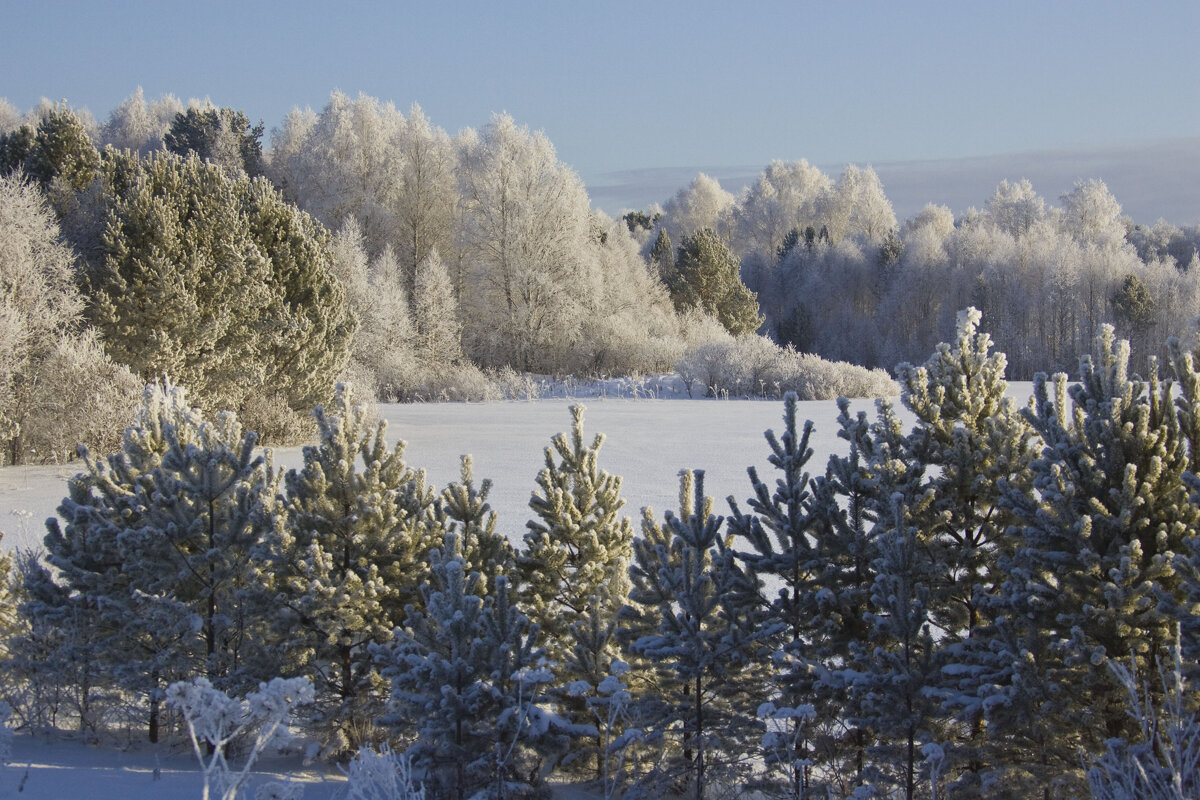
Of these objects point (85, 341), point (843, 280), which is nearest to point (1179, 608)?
point (85, 341)

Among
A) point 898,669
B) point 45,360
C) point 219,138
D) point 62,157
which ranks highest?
point 219,138

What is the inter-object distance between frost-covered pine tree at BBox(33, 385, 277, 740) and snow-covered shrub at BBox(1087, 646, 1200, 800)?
4.99 meters

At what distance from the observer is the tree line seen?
4824mm

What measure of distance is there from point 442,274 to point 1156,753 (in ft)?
102

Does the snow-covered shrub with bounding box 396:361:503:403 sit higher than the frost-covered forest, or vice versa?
the frost-covered forest

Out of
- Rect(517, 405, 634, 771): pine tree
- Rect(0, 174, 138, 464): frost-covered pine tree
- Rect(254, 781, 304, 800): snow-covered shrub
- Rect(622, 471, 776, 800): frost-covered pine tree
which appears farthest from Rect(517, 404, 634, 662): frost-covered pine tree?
Rect(0, 174, 138, 464): frost-covered pine tree

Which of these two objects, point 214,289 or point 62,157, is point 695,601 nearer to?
point 214,289

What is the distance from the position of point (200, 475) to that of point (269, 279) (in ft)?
41.6

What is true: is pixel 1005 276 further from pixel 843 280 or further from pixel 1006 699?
pixel 1006 699

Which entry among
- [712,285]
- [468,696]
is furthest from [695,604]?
[712,285]

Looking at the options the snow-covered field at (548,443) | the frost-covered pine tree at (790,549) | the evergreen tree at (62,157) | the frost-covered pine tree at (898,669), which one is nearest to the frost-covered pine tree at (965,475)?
the frost-covered pine tree at (898,669)

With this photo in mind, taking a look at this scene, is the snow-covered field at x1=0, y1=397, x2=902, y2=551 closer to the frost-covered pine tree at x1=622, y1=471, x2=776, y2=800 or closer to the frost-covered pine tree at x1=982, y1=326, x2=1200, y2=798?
the frost-covered pine tree at x1=622, y1=471, x2=776, y2=800

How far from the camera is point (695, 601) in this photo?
5.39 m

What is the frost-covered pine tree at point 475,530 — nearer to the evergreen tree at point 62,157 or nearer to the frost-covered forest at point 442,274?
the frost-covered forest at point 442,274
